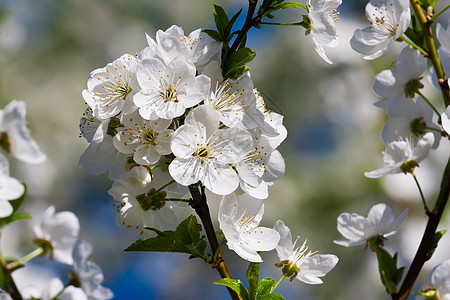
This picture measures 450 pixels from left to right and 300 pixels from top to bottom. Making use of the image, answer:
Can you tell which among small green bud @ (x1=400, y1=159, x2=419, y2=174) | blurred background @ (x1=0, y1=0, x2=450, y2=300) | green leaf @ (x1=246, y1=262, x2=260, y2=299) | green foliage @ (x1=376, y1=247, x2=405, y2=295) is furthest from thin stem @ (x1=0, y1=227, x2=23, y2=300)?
blurred background @ (x1=0, y1=0, x2=450, y2=300)

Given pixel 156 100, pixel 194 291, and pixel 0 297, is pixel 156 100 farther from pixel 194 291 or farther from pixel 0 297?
pixel 194 291

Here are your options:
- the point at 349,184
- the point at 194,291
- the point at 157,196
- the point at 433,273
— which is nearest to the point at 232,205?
the point at 157,196

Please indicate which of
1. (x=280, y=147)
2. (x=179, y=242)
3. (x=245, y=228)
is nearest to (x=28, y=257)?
(x=179, y=242)

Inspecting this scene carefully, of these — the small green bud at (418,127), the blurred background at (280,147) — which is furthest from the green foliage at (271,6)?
the blurred background at (280,147)

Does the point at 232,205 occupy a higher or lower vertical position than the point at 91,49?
higher

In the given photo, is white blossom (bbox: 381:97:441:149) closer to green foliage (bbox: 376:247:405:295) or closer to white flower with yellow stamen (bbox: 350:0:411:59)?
white flower with yellow stamen (bbox: 350:0:411:59)

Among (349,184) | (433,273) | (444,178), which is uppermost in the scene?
(444,178)

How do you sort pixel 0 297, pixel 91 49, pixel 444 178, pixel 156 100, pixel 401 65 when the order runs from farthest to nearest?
pixel 91 49, pixel 401 65, pixel 444 178, pixel 156 100, pixel 0 297
